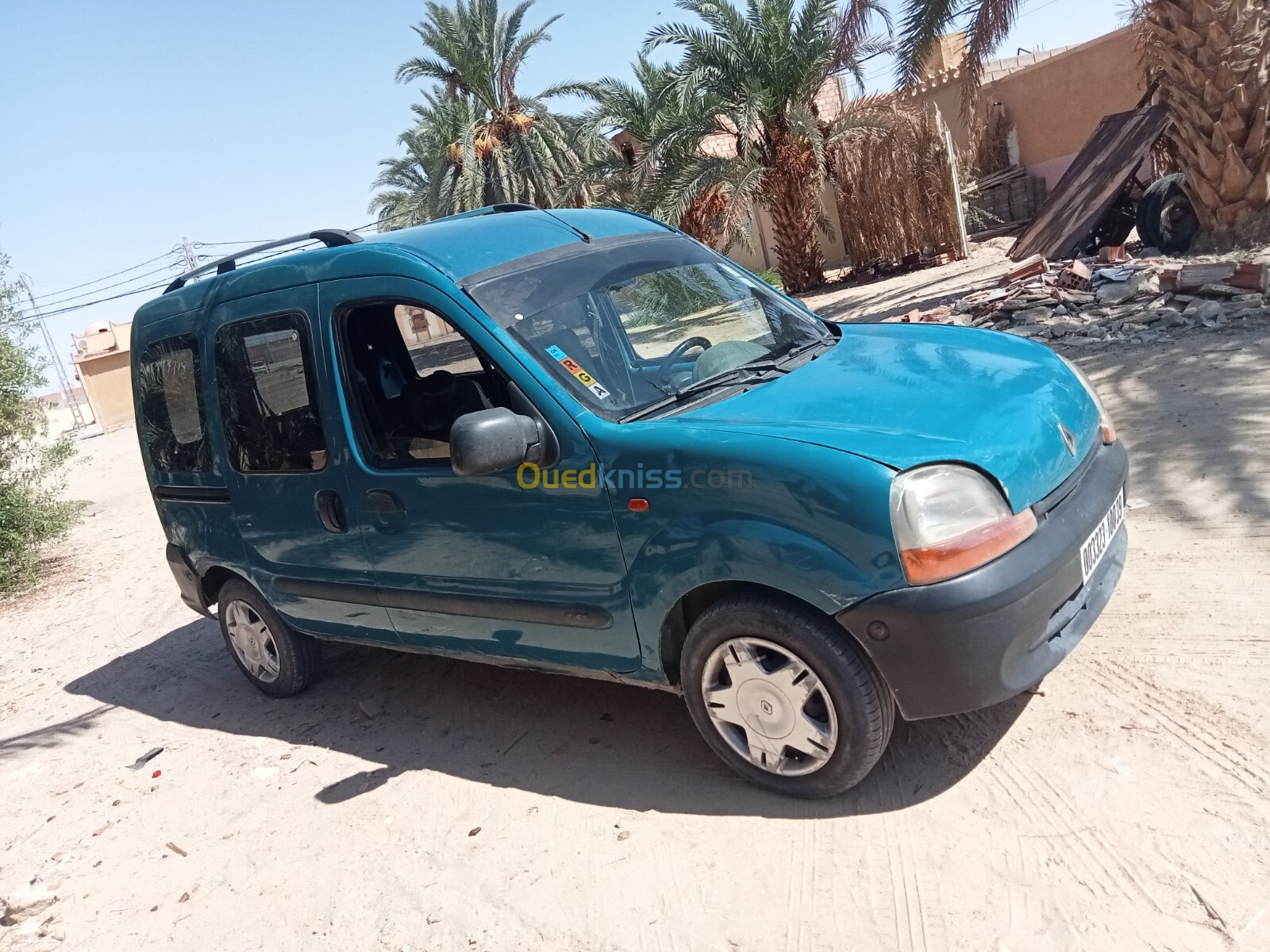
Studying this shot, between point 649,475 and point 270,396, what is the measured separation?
2.13 metres

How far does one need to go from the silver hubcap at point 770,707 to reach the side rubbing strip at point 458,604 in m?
0.47

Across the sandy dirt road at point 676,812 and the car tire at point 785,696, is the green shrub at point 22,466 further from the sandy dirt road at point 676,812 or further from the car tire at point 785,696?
the car tire at point 785,696

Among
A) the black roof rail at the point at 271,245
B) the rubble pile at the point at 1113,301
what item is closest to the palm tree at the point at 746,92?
the rubble pile at the point at 1113,301

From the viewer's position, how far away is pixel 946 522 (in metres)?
Result: 2.68

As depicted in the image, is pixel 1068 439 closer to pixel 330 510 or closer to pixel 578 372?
pixel 578 372

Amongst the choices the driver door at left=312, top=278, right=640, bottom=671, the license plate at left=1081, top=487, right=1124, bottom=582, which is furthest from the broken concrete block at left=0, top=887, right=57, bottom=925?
the license plate at left=1081, top=487, right=1124, bottom=582

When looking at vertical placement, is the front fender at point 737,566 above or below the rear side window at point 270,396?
below

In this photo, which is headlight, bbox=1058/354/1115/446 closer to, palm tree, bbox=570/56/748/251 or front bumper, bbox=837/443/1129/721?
front bumper, bbox=837/443/1129/721

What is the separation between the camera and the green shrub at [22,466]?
9.59m

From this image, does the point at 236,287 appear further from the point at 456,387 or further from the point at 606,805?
the point at 606,805

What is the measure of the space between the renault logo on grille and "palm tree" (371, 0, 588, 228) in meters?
18.1

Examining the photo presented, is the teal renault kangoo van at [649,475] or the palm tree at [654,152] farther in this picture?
the palm tree at [654,152]

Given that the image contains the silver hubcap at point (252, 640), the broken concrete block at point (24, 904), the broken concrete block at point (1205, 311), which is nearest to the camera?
the broken concrete block at point (24, 904)

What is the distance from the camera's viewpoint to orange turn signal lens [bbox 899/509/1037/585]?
2645 millimetres
